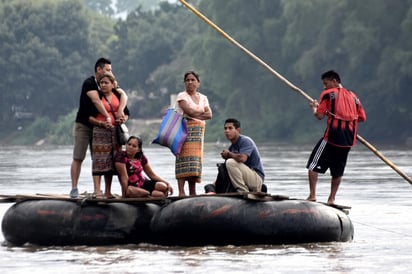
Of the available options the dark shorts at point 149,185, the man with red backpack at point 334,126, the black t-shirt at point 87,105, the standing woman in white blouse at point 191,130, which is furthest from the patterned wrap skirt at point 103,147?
the man with red backpack at point 334,126

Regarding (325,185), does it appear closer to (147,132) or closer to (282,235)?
(282,235)

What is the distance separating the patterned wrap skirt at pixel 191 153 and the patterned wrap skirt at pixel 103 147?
0.73 m

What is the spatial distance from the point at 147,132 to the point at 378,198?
66.7 metres

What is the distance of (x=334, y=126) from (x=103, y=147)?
248 centimetres

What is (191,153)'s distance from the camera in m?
14.8

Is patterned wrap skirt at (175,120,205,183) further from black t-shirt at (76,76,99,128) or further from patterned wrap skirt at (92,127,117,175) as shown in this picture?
black t-shirt at (76,76,99,128)

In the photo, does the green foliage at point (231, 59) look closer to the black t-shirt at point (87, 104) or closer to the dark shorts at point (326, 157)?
the dark shorts at point (326, 157)

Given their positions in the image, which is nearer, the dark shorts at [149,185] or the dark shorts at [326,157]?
the dark shorts at [149,185]

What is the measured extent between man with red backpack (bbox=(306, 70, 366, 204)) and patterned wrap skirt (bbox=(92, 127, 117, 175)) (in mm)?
2148

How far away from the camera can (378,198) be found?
21797 millimetres

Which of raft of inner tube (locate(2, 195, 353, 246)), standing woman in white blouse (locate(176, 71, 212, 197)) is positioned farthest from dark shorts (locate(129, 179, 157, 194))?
raft of inner tube (locate(2, 195, 353, 246))

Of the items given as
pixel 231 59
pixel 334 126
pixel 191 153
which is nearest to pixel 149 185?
pixel 191 153

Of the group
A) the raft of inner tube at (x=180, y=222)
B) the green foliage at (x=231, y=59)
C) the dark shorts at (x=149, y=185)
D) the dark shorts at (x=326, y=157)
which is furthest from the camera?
the green foliage at (x=231, y=59)

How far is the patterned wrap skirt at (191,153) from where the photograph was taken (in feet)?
48.6
